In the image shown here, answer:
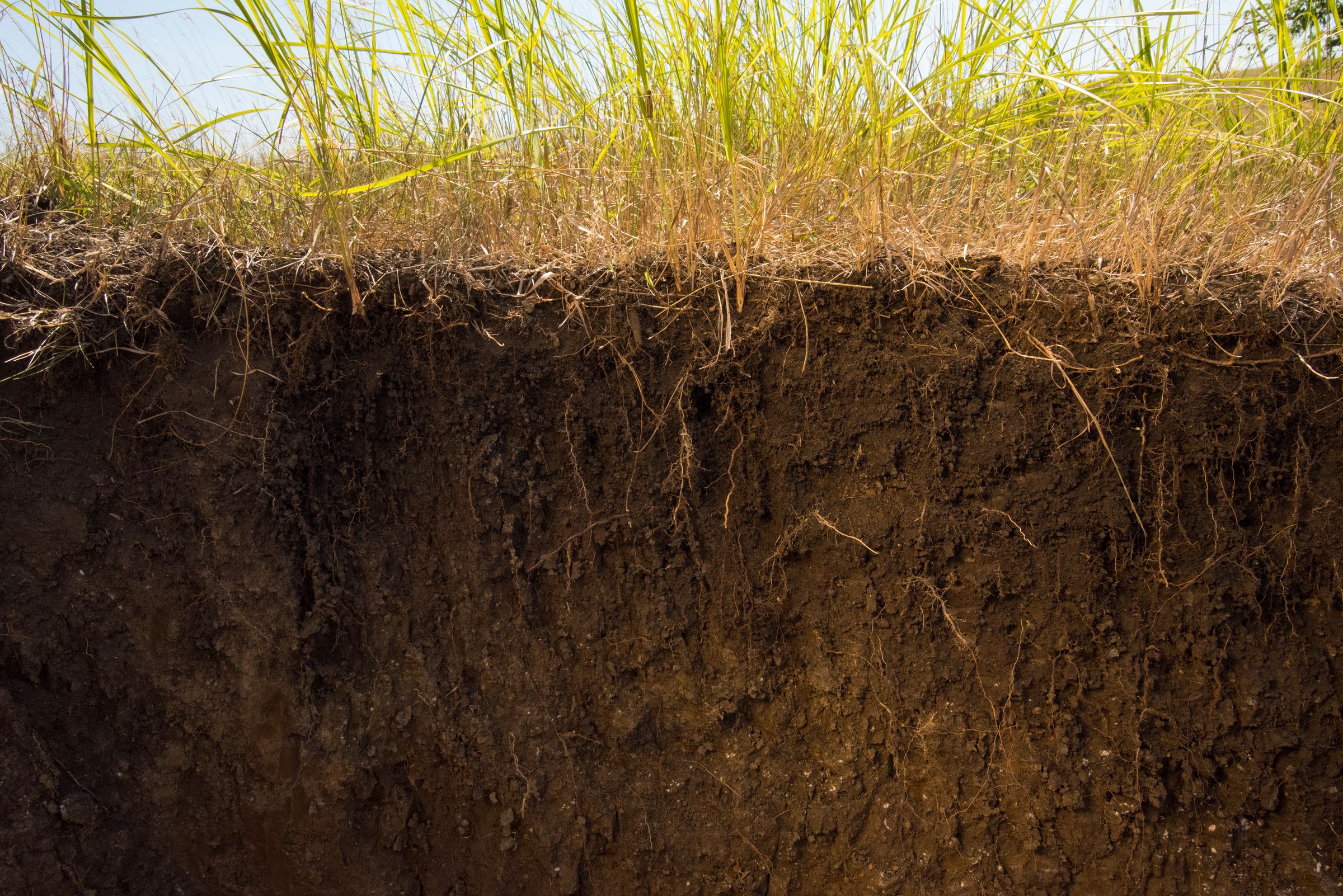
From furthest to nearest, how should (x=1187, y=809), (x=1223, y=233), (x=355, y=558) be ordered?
1. (x=355, y=558)
2. (x=1187, y=809)
3. (x=1223, y=233)

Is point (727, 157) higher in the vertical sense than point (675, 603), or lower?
higher

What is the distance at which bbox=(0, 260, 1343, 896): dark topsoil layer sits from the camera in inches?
63.2

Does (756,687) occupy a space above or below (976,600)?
below

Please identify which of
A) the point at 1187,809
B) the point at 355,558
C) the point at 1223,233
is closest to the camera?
the point at 1223,233

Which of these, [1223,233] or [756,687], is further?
[756,687]

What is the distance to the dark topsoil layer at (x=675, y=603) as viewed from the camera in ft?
5.27

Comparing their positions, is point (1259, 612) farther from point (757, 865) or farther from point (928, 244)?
point (757, 865)

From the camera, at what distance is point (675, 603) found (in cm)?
183

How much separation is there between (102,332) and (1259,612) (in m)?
2.82

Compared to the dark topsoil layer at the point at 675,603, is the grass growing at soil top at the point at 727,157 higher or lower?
higher

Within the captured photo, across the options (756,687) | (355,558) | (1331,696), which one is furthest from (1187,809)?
(355,558)

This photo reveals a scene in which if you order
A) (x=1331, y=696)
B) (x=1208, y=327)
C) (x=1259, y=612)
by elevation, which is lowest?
(x=1331, y=696)

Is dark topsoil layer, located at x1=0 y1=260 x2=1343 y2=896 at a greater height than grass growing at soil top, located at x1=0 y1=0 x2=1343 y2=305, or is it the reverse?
grass growing at soil top, located at x1=0 y1=0 x2=1343 y2=305

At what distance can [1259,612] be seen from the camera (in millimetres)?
1604
